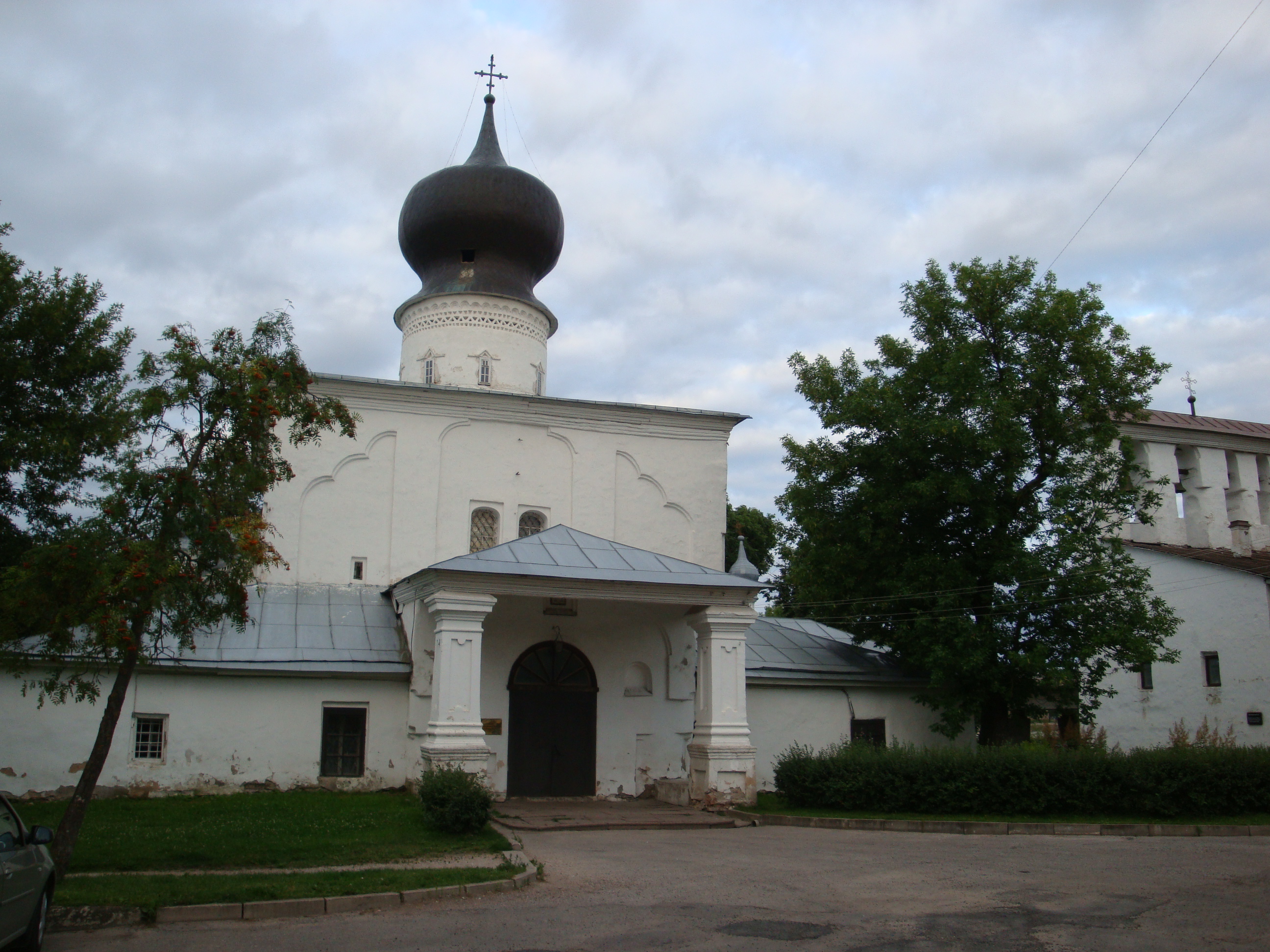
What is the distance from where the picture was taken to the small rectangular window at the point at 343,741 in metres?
16.9

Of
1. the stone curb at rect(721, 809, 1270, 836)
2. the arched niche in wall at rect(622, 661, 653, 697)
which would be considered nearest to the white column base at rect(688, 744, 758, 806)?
the stone curb at rect(721, 809, 1270, 836)

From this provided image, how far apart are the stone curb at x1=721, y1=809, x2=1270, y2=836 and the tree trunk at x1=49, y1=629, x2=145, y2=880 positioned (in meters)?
9.45

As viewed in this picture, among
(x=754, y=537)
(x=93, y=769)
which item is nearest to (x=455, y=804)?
(x=93, y=769)

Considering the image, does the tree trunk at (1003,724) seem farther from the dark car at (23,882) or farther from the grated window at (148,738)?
the dark car at (23,882)

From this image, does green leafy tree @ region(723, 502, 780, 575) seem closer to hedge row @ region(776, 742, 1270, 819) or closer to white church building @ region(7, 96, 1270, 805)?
white church building @ region(7, 96, 1270, 805)

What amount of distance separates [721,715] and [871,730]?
187 inches

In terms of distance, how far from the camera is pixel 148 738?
1620 centimetres

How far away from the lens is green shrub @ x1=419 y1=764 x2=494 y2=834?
1219 cm

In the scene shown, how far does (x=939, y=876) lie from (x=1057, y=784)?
6.10 m

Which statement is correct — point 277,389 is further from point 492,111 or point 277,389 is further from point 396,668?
point 492,111

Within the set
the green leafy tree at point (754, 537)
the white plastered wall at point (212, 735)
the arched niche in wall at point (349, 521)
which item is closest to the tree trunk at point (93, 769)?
the white plastered wall at point (212, 735)

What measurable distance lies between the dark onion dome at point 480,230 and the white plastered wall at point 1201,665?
16.3 meters

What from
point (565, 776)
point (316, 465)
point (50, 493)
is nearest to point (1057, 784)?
point (565, 776)

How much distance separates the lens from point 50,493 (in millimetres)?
17375
